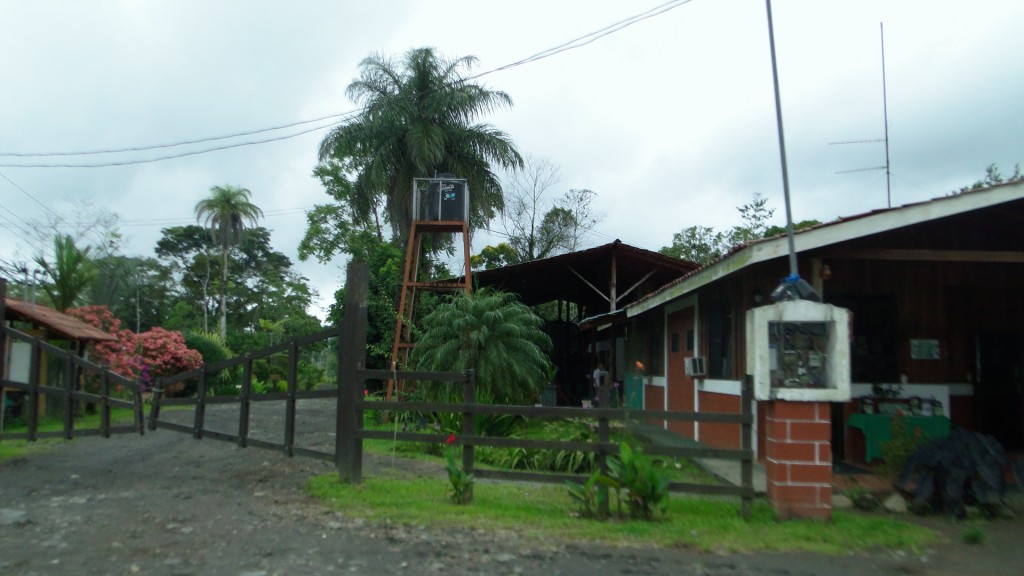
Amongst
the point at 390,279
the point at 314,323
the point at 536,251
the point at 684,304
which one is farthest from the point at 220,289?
the point at 684,304

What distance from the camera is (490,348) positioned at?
14602 millimetres

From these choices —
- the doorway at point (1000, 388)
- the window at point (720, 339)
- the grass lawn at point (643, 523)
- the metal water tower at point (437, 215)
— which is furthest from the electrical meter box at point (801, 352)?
Result: the metal water tower at point (437, 215)

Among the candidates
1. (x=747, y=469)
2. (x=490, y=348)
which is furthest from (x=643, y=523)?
(x=490, y=348)

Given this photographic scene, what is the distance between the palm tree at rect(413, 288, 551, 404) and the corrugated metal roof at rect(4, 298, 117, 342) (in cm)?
825

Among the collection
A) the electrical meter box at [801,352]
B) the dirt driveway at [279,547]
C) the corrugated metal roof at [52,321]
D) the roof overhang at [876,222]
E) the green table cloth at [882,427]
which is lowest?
the dirt driveway at [279,547]

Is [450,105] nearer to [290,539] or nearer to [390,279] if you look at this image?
[390,279]

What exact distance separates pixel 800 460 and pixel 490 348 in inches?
305

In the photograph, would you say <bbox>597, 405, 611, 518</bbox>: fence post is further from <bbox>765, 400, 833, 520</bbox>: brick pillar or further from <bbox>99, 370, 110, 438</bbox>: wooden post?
<bbox>99, 370, 110, 438</bbox>: wooden post

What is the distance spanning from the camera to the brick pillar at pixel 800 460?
741cm

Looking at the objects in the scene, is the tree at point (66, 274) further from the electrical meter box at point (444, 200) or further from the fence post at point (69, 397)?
the fence post at point (69, 397)

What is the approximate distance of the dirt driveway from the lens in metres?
5.88

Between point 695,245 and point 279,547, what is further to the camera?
point 695,245

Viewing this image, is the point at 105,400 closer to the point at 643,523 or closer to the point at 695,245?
the point at 643,523

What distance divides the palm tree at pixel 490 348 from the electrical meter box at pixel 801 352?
698 centimetres
